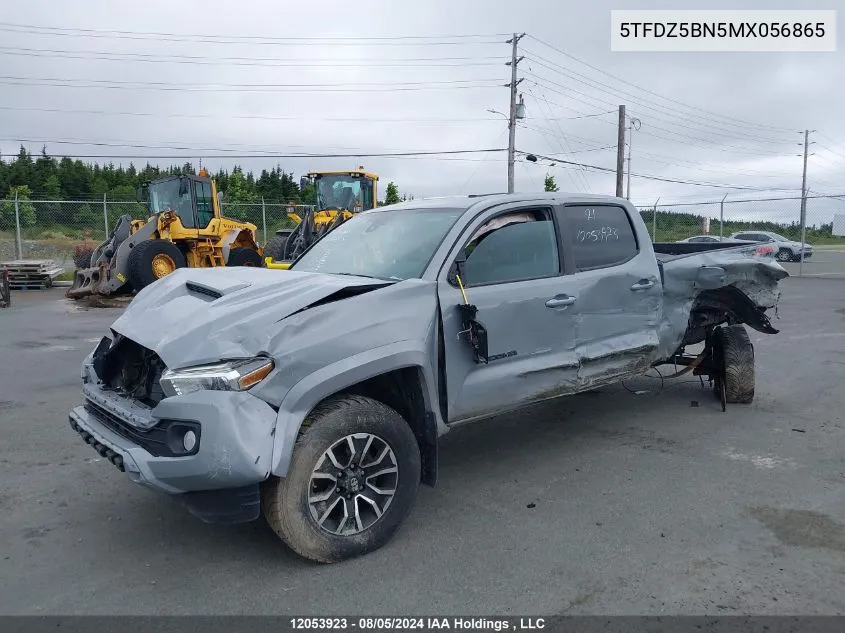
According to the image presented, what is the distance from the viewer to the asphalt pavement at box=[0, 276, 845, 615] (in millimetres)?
3256

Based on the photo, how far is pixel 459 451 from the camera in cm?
539

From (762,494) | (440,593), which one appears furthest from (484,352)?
(762,494)

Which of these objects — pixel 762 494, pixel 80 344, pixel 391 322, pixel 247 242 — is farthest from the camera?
pixel 247 242

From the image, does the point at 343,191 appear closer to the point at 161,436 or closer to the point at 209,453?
the point at 161,436

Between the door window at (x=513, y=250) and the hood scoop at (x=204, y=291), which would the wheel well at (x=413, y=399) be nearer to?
the door window at (x=513, y=250)

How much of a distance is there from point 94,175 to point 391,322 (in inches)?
2911

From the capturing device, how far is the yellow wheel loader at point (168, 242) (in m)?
16.1

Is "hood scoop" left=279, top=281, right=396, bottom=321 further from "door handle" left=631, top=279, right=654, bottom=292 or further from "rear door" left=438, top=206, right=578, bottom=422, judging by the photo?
"door handle" left=631, top=279, right=654, bottom=292

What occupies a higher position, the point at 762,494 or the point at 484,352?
the point at 484,352

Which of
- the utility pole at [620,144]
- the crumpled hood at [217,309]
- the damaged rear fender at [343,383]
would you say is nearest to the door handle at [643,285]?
the damaged rear fender at [343,383]

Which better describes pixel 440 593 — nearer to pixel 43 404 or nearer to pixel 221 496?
pixel 221 496

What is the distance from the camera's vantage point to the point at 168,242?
16500 mm

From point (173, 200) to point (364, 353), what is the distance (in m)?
15.7
